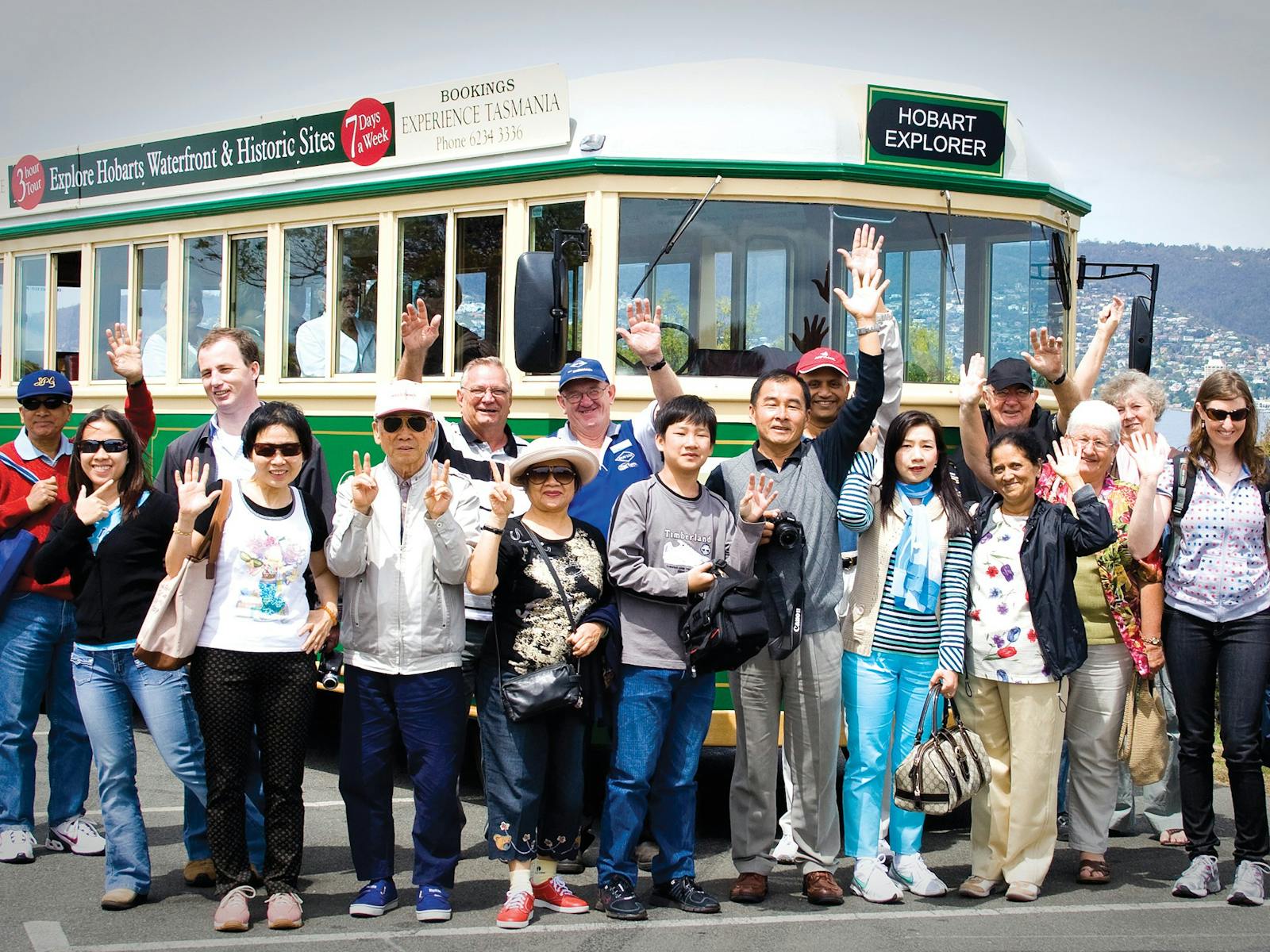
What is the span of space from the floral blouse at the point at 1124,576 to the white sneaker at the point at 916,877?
3.76 ft

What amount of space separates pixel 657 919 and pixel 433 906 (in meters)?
0.79

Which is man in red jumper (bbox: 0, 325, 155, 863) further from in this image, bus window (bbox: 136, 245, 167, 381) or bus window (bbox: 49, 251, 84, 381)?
bus window (bbox: 49, 251, 84, 381)

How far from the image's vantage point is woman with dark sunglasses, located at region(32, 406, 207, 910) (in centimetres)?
534

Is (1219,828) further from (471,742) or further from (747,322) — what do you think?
(471,742)

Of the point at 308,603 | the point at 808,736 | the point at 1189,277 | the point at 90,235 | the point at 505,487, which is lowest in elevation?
the point at 808,736

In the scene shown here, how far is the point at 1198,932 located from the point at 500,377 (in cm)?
336

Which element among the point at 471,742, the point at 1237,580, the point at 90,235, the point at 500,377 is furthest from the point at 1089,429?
the point at 90,235

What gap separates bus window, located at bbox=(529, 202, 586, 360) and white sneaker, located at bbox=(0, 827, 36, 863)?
3058 mm

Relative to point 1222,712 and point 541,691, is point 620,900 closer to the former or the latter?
point 541,691

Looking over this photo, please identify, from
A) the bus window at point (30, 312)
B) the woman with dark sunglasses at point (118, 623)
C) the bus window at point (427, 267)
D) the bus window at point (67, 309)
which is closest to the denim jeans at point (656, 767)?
the woman with dark sunglasses at point (118, 623)

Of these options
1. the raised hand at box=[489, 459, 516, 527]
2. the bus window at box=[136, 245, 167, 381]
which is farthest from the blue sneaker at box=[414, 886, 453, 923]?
the bus window at box=[136, 245, 167, 381]

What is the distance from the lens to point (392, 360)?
7.53m

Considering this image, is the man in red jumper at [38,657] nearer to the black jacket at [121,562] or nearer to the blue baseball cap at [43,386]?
the blue baseball cap at [43,386]

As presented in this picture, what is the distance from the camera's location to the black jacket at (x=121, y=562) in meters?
5.45
